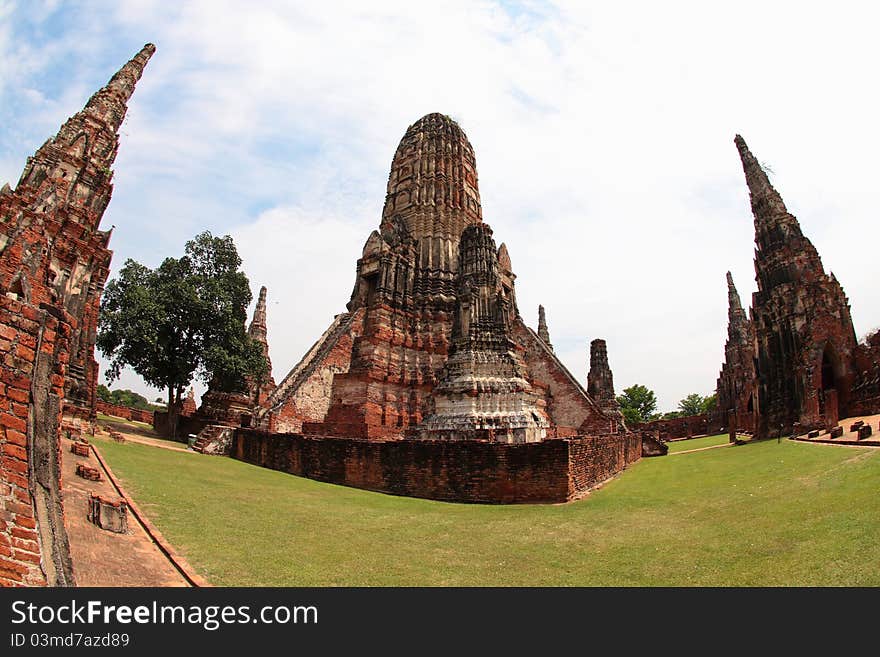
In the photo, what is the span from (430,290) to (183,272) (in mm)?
11819

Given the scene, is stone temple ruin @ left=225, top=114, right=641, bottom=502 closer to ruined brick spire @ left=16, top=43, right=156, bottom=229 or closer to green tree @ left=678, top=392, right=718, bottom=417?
ruined brick spire @ left=16, top=43, right=156, bottom=229

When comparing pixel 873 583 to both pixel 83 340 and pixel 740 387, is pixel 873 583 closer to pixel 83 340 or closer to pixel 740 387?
pixel 83 340

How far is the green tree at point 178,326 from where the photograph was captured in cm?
2012

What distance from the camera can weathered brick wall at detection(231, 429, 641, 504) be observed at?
30.1 feet

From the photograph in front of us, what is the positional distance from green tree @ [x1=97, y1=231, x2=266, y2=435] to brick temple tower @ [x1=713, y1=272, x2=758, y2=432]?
3209 centimetres

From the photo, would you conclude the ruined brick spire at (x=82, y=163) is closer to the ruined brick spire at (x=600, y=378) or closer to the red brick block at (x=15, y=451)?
the red brick block at (x=15, y=451)

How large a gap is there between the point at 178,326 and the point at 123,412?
1357 centimetres

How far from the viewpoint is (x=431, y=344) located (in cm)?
2148

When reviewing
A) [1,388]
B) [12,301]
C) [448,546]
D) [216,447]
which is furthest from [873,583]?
[216,447]

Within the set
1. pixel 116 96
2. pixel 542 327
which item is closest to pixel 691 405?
pixel 542 327

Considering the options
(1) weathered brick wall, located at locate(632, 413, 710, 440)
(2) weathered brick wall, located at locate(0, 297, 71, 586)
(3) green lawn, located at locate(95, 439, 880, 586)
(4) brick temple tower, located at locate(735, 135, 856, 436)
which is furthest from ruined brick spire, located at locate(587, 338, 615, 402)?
(2) weathered brick wall, located at locate(0, 297, 71, 586)

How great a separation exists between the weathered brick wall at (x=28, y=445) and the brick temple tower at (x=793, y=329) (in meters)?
21.4

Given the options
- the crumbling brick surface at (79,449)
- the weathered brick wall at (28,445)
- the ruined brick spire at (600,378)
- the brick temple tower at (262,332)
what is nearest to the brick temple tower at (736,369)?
the ruined brick spire at (600,378)

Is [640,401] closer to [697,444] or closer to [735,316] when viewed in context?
[735,316]
